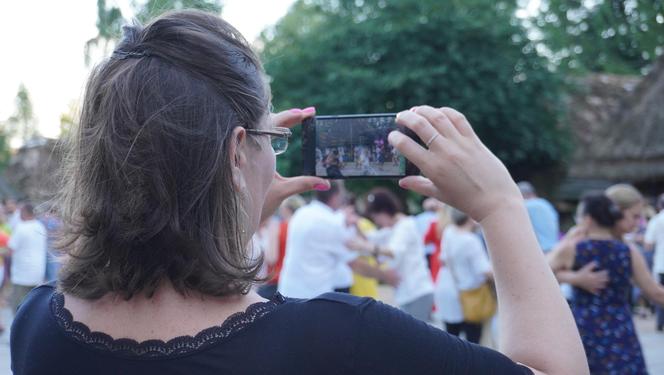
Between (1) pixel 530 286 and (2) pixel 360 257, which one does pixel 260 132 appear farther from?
(2) pixel 360 257

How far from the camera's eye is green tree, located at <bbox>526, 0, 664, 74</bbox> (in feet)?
10.0

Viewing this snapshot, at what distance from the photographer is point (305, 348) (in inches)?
45.1

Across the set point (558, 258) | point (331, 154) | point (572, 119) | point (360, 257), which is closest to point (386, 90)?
point (572, 119)

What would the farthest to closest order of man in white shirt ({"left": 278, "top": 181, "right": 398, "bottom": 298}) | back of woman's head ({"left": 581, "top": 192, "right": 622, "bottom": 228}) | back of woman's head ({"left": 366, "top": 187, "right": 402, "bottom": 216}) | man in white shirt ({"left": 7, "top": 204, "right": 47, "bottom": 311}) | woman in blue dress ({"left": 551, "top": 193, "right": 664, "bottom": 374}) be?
1. man in white shirt ({"left": 7, "top": 204, "right": 47, "bottom": 311})
2. back of woman's head ({"left": 366, "top": 187, "right": 402, "bottom": 216})
3. man in white shirt ({"left": 278, "top": 181, "right": 398, "bottom": 298})
4. back of woman's head ({"left": 581, "top": 192, "right": 622, "bottom": 228})
5. woman in blue dress ({"left": 551, "top": 193, "right": 664, "bottom": 374})

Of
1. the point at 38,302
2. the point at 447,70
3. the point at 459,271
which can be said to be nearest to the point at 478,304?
the point at 459,271

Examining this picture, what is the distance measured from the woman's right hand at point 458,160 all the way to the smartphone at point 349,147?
13.5 inches

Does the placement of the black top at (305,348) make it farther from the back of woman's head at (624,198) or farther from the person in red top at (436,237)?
the person in red top at (436,237)

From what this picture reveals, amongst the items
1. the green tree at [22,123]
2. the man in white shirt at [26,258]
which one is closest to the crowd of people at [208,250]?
the man in white shirt at [26,258]

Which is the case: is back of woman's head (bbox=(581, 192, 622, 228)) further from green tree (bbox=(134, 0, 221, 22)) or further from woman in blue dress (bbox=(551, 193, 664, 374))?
green tree (bbox=(134, 0, 221, 22))

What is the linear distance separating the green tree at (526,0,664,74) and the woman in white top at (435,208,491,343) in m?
3.30

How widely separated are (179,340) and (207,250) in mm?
145

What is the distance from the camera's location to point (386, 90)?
70.0ft

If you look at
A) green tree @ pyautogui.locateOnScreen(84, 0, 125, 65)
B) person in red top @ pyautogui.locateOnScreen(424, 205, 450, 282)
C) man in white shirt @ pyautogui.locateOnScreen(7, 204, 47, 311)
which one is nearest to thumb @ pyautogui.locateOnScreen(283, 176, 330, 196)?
green tree @ pyautogui.locateOnScreen(84, 0, 125, 65)

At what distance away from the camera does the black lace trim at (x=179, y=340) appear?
3.85ft
